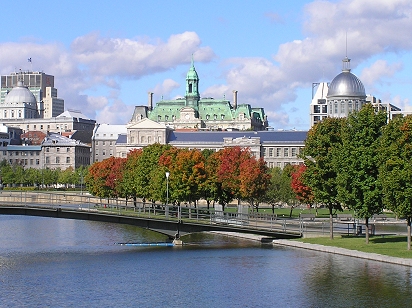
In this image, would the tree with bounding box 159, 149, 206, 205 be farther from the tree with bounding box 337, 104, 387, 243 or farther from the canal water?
the tree with bounding box 337, 104, 387, 243

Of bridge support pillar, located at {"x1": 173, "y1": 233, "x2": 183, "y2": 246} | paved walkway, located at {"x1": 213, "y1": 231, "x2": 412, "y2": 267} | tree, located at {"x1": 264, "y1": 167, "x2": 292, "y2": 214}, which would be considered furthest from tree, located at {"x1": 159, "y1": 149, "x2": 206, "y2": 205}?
bridge support pillar, located at {"x1": 173, "y1": 233, "x2": 183, "y2": 246}

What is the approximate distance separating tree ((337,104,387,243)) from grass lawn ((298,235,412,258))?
1.69 meters

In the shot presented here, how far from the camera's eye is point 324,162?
3142 inches

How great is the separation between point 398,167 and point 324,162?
14723mm

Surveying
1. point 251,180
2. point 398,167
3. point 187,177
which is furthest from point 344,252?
point 251,180

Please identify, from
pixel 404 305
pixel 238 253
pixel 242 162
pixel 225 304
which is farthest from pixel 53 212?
pixel 242 162

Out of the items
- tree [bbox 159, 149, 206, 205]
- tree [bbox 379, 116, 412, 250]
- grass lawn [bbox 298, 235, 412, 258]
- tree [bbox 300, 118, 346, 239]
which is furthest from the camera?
tree [bbox 159, 149, 206, 205]

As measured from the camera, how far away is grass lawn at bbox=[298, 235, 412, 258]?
2557 inches

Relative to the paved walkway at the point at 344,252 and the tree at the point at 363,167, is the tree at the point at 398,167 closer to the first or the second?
the tree at the point at 363,167

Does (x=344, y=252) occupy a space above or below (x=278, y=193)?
below

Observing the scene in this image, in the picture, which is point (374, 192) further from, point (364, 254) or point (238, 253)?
point (238, 253)

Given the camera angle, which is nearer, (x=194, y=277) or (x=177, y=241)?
(x=194, y=277)

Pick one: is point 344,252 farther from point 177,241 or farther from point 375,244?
point 177,241

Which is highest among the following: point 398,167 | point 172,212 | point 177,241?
point 398,167
